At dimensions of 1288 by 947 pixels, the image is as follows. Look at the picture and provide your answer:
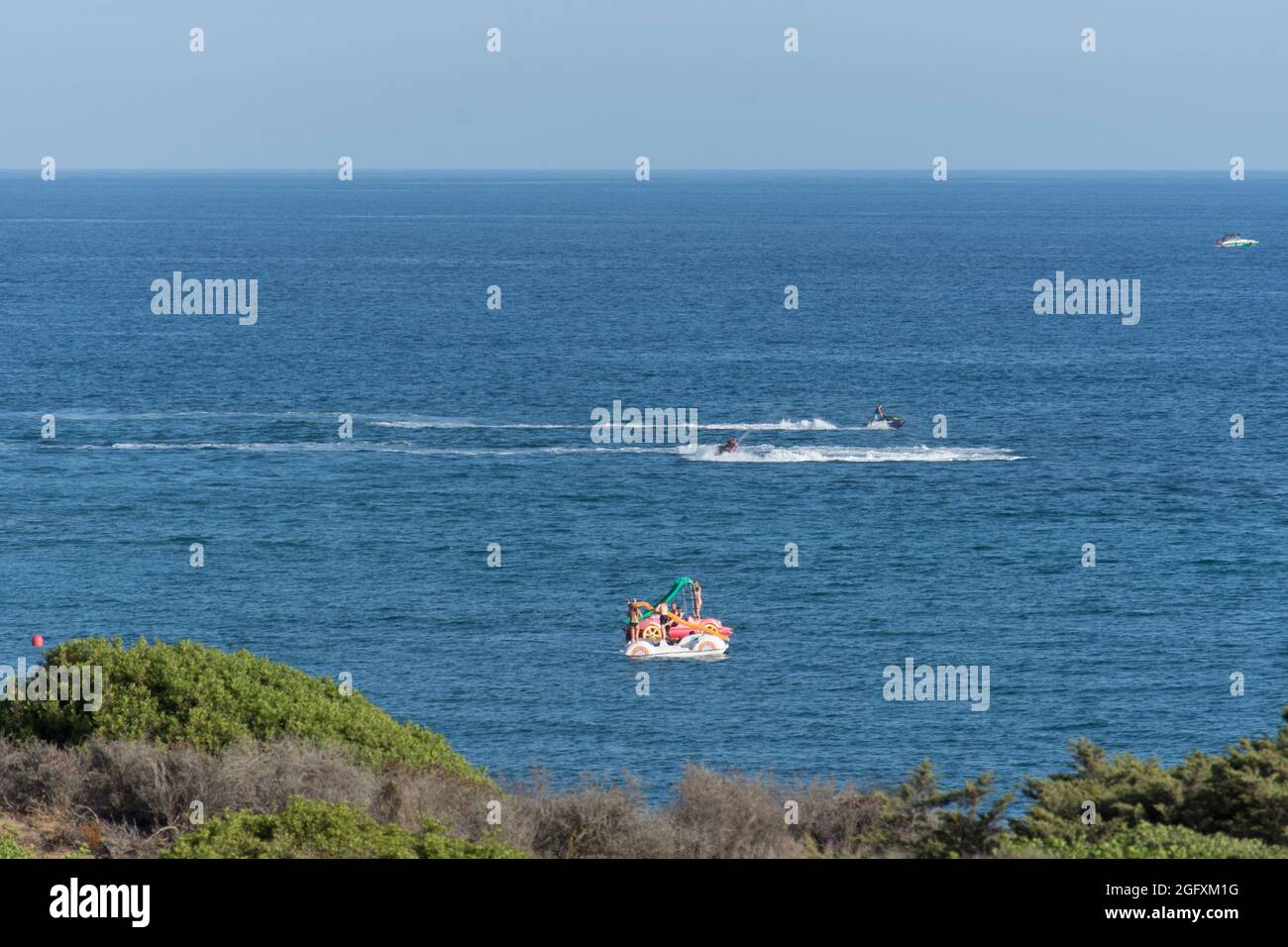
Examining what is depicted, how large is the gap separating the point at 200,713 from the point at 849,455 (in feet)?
256

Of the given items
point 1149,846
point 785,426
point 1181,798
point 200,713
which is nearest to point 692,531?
point 785,426

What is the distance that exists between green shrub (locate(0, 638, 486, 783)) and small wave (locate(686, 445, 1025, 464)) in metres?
71.7

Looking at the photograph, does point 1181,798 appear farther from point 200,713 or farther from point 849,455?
point 849,455

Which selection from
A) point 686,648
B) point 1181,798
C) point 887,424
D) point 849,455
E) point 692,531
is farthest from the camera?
point 887,424

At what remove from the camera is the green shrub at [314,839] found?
20406 millimetres

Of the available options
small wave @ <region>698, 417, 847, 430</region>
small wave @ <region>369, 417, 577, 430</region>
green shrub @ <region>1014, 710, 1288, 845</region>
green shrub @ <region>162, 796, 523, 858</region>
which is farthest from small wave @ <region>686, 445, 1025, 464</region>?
green shrub @ <region>162, 796, 523, 858</region>

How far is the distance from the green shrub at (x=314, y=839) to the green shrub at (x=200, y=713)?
717cm

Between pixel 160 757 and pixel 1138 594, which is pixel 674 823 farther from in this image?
pixel 1138 594

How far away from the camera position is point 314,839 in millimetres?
20953

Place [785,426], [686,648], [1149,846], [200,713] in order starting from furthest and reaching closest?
[785,426]
[686,648]
[200,713]
[1149,846]

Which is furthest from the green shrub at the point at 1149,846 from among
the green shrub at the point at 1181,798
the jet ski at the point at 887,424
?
the jet ski at the point at 887,424

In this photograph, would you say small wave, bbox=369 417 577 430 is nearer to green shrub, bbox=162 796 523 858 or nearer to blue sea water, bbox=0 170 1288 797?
blue sea water, bbox=0 170 1288 797

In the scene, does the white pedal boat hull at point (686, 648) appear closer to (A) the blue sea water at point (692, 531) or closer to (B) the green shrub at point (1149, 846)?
(A) the blue sea water at point (692, 531)
